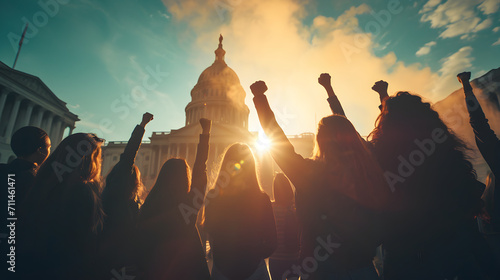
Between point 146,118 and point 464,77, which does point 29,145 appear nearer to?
point 146,118

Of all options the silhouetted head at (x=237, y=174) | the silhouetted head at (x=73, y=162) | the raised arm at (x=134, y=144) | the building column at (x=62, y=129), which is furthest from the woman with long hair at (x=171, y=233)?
the building column at (x=62, y=129)

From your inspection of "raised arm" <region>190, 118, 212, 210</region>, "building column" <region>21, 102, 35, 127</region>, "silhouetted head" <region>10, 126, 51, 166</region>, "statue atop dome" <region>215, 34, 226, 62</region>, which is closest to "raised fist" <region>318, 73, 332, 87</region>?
"raised arm" <region>190, 118, 212, 210</region>

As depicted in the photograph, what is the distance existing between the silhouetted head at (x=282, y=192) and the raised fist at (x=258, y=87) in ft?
7.69

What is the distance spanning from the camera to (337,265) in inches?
66.2

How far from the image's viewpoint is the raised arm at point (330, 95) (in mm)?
3018

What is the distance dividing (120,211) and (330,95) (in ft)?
10.8

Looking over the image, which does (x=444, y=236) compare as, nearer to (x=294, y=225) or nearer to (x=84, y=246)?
(x=294, y=225)

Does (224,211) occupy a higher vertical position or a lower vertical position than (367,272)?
higher

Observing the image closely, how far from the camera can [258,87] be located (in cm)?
219

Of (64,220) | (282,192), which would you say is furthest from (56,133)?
(64,220)

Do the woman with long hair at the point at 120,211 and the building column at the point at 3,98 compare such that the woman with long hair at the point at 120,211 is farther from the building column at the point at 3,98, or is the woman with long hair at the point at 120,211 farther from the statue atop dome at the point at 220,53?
the statue atop dome at the point at 220,53

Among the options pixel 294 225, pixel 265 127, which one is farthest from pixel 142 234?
pixel 294 225

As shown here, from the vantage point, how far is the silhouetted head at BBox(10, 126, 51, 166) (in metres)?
3.00

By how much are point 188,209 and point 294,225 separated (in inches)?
84.8
